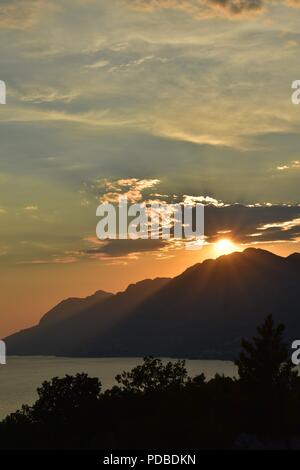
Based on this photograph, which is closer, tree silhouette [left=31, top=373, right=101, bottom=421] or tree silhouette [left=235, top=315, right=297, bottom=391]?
tree silhouette [left=235, top=315, right=297, bottom=391]

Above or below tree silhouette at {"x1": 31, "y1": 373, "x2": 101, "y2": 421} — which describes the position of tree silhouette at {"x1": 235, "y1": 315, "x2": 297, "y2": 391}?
above

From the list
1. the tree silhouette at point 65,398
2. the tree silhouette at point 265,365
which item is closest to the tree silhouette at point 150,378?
the tree silhouette at point 65,398

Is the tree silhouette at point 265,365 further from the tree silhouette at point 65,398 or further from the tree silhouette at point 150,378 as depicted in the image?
the tree silhouette at point 65,398

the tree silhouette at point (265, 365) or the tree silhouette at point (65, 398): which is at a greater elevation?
the tree silhouette at point (265, 365)

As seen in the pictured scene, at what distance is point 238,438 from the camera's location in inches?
2985

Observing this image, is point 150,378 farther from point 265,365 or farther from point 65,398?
point 265,365

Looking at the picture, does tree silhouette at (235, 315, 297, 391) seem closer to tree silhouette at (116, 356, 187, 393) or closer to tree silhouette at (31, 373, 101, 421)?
tree silhouette at (116, 356, 187, 393)

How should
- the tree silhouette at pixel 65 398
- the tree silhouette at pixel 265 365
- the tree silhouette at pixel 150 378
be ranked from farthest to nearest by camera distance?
1. the tree silhouette at pixel 150 378
2. the tree silhouette at pixel 65 398
3. the tree silhouette at pixel 265 365

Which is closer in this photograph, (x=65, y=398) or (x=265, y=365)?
(x=265, y=365)

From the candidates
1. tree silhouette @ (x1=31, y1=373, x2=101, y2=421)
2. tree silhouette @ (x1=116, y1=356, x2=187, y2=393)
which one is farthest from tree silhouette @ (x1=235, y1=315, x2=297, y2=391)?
tree silhouette @ (x1=31, y1=373, x2=101, y2=421)

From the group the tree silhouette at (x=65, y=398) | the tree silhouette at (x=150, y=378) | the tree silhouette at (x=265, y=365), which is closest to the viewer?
the tree silhouette at (x=265, y=365)

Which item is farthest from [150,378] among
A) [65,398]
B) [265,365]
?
[265,365]
